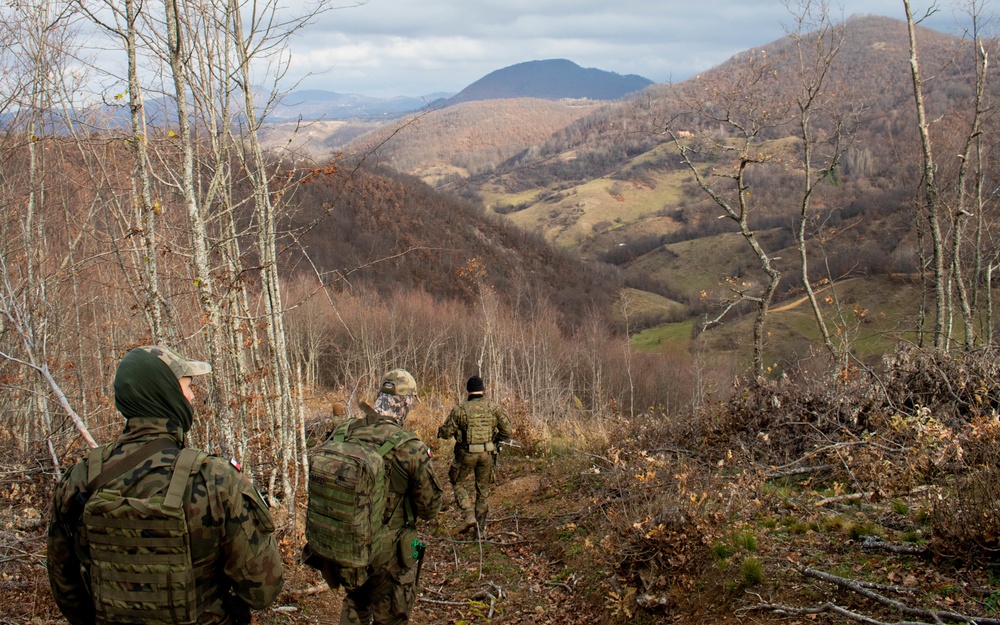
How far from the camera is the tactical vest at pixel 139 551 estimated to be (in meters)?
2.43

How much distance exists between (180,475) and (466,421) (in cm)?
512

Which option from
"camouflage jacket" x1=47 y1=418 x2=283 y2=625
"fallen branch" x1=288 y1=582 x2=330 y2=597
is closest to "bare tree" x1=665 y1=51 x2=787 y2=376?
"fallen branch" x1=288 y1=582 x2=330 y2=597

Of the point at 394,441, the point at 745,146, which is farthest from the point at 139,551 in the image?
the point at 745,146

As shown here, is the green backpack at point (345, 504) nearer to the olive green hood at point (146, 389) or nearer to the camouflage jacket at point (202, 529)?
the camouflage jacket at point (202, 529)

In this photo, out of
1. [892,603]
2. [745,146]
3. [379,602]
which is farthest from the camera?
[745,146]

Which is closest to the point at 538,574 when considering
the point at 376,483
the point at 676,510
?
the point at 676,510

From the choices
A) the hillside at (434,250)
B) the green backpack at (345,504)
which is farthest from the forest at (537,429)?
the hillside at (434,250)

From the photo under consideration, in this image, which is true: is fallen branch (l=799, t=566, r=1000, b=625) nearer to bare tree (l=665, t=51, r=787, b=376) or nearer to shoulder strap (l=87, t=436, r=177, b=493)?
shoulder strap (l=87, t=436, r=177, b=493)

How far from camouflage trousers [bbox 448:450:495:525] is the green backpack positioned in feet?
12.3

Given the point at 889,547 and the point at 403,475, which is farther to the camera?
the point at 889,547

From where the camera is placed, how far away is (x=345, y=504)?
3734mm

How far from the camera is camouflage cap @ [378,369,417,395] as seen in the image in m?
4.36

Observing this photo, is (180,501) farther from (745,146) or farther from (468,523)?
(745,146)

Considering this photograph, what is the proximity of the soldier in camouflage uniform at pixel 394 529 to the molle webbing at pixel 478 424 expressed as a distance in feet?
10.6
